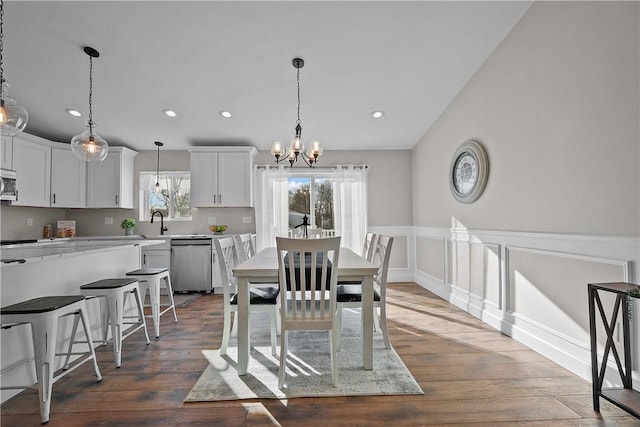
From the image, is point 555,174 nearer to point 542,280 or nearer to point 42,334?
point 542,280

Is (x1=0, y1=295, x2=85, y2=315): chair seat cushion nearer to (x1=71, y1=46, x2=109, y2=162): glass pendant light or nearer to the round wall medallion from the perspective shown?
(x1=71, y1=46, x2=109, y2=162): glass pendant light

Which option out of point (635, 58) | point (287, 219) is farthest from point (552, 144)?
point (287, 219)

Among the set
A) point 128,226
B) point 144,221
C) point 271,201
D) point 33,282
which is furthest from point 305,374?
point 144,221

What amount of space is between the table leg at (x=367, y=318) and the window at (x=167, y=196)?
13.6ft

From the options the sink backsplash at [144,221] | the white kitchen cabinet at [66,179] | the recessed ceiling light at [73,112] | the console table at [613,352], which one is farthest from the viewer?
the sink backsplash at [144,221]

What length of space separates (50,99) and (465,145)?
5121mm

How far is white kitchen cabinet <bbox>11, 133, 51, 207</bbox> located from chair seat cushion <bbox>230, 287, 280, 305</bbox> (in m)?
3.85

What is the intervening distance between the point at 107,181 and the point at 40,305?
3819mm

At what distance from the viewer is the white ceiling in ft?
9.35

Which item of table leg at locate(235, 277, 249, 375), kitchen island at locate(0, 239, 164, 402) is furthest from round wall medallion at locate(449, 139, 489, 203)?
kitchen island at locate(0, 239, 164, 402)

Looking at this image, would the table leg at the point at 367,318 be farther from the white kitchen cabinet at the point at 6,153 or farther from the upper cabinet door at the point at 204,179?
the white kitchen cabinet at the point at 6,153

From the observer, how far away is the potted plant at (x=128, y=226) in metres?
5.17

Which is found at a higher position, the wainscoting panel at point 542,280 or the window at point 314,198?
the window at point 314,198

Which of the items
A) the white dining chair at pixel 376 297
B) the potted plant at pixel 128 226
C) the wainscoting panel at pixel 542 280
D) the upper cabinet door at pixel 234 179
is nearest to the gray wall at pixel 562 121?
the wainscoting panel at pixel 542 280
